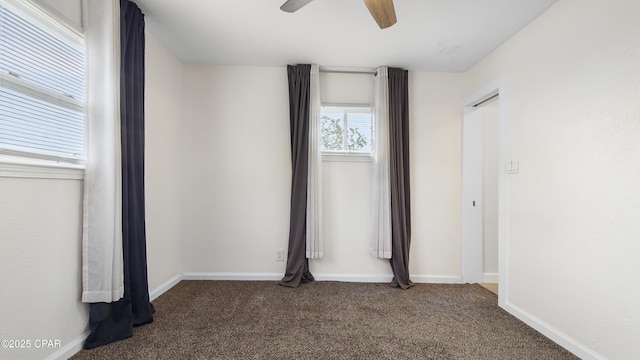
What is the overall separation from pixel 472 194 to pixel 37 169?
359cm

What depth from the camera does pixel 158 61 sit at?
234cm

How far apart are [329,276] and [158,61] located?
111 inches

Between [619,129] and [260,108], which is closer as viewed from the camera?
[619,129]

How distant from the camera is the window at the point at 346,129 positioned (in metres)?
2.86

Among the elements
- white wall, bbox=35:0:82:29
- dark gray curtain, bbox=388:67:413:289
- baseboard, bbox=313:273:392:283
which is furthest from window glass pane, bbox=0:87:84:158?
dark gray curtain, bbox=388:67:413:289

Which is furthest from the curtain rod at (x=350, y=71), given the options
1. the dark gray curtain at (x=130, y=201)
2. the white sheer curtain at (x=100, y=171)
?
the white sheer curtain at (x=100, y=171)

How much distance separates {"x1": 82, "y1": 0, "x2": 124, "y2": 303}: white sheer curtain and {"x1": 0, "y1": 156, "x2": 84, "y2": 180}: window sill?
0.06 metres

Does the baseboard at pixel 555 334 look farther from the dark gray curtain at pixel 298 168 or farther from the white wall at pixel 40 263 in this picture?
the white wall at pixel 40 263

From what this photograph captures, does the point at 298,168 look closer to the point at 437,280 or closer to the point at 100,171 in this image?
the point at 100,171

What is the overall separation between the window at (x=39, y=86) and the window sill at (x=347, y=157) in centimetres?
204

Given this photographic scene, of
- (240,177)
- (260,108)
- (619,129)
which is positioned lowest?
(240,177)

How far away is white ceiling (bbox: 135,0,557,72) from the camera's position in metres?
1.83

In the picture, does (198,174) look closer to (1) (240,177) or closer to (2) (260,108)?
(1) (240,177)

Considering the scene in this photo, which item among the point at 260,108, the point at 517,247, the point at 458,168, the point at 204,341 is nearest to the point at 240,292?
the point at 204,341
